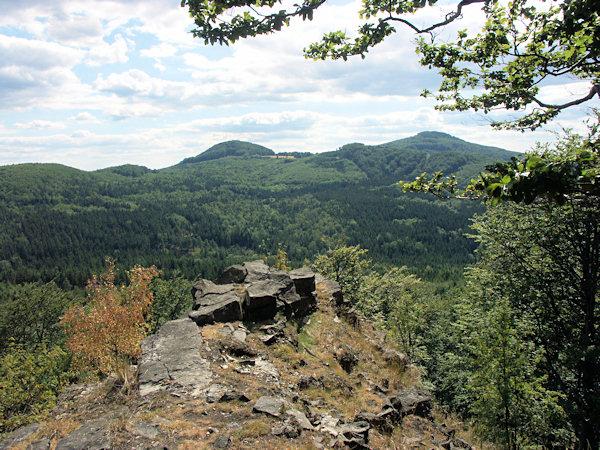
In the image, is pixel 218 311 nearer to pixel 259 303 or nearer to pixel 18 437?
pixel 259 303

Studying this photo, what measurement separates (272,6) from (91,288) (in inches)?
390

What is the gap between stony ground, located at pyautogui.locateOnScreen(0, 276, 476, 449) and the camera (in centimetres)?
686

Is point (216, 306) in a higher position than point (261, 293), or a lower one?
lower

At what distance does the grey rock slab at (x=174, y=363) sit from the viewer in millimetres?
8977

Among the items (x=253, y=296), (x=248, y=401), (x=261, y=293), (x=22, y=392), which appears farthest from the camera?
(x=22, y=392)

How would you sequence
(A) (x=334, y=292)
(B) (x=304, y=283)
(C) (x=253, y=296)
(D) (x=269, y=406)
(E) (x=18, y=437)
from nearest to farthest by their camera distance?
1. (E) (x=18, y=437)
2. (D) (x=269, y=406)
3. (C) (x=253, y=296)
4. (B) (x=304, y=283)
5. (A) (x=334, y=292)

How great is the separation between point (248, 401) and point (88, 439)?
3.34 metres

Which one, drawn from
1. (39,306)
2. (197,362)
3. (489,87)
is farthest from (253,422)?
(39,306)

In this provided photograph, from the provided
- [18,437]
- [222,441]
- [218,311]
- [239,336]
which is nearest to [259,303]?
[218,311]

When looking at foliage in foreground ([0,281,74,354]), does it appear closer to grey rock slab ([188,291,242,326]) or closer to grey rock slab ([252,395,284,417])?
grey rock slab ([188,291,242,326])

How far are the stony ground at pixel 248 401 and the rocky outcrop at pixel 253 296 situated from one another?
0.53 m

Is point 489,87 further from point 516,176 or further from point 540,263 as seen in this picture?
point 540,263

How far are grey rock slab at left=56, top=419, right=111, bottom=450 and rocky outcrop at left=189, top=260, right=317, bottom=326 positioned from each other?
6.11m

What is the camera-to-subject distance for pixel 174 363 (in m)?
9.96
